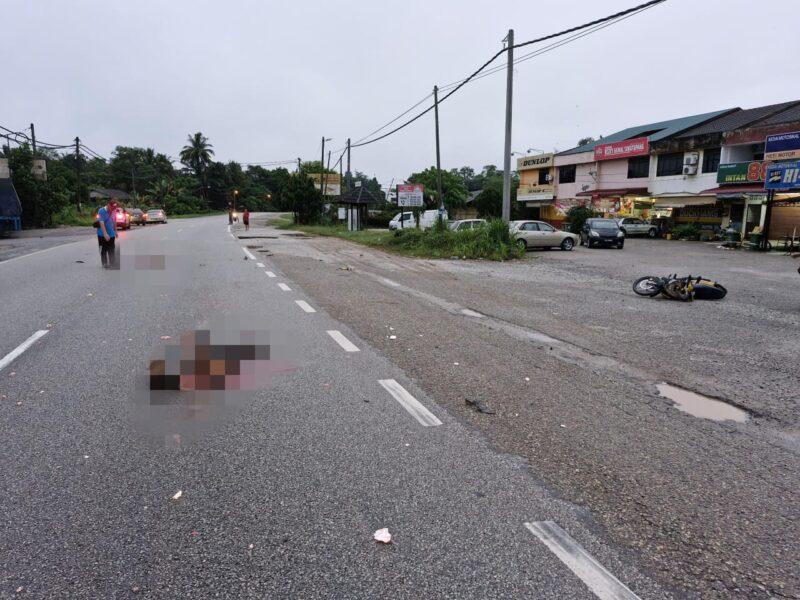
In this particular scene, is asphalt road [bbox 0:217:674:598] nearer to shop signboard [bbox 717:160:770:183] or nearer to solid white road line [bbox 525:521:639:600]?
solid white road line [bbox 525:521:639:600]

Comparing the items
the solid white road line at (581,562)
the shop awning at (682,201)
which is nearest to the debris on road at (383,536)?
the solid white road line at (581,562)

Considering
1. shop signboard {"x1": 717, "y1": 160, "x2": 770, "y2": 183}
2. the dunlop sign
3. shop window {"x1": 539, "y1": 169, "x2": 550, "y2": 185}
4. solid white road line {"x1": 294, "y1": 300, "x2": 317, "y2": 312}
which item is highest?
the dunlop sign

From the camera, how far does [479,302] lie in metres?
10.3

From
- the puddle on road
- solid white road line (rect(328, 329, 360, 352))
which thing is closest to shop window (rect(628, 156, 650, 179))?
solid white road line (rect(328, 329, 360, 352))

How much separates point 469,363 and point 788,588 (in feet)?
12.0

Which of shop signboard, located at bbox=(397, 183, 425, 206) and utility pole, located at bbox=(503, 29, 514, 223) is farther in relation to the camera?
shop signboard, located at bbox=(397, 183, 425, 206)

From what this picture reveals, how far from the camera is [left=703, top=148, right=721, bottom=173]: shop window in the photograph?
32719mm

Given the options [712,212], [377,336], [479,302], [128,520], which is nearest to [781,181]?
[712,212]

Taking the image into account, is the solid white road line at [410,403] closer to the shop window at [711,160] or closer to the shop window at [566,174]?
the shop window at [711,160]

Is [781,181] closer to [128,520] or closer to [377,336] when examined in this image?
[377,336]

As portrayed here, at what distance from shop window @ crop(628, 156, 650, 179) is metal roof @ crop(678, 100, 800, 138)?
2758mm

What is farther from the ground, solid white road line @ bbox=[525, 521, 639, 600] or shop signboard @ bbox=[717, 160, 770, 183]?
shop signboard @ bbox=[717, 160, 770, 183]

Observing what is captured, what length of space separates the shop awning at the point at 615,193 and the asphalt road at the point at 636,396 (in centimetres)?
2694

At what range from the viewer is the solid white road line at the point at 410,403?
428cm
